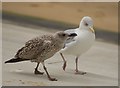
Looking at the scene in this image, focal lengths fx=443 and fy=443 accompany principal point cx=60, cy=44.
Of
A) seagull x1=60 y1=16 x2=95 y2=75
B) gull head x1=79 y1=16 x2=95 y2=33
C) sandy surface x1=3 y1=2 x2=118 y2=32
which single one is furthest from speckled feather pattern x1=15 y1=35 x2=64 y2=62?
sandy surface x1=3 y1=2 x2=118 y2=32

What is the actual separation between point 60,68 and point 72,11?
609cm

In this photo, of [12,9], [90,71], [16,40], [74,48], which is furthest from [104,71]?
[12,9]

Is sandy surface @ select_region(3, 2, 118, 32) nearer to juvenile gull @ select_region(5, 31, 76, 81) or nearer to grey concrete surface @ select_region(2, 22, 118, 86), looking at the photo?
grey concrete surface @ select_region(2, 22, 118, 86)

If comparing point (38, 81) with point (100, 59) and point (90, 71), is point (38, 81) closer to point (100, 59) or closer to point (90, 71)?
point (90, 71)

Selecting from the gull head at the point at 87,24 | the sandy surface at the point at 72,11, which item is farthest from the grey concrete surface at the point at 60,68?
the sandy surface at the point at 72,11

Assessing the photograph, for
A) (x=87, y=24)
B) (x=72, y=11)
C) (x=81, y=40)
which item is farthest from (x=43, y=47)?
(x=72, y=11)

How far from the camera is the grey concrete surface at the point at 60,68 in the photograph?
5.67 meters

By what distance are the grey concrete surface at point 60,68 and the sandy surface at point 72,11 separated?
214 cm

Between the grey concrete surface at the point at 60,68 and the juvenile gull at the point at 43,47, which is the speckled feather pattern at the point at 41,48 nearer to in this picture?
the juvenile gull at the point at 43,47

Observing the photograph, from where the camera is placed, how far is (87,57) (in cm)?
822

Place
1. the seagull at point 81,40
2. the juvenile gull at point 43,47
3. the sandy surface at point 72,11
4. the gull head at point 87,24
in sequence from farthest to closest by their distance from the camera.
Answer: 1. the sandy surface at point 72,11
2. the gull head at point 87,24
3. the seagull at point 81,40
4. the juvenile gull at point 43,47

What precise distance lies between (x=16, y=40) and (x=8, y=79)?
3.03m

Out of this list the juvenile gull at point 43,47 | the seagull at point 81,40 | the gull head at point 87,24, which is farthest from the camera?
the gull head at point 87,24

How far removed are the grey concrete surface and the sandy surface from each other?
2.14 m
